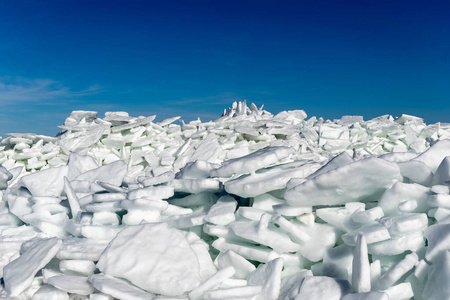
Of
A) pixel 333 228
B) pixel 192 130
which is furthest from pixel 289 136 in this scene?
pixel 333 228

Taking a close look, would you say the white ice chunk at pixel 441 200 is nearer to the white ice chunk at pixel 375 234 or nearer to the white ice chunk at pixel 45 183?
the white ice chunk at pixel 375 234

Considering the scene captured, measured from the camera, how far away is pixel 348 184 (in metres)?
1.98

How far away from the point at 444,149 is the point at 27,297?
2273 millimetres

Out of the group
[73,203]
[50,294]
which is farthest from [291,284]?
[73,203]

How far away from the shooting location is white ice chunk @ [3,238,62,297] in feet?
6.48

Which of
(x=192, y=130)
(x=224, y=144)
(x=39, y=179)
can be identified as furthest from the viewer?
(x=192, y=130)

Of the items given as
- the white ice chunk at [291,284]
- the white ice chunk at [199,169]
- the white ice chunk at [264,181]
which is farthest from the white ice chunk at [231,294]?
the white ice chunk at [199,169]

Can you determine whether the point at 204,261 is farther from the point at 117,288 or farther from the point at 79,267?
the point at 79,267

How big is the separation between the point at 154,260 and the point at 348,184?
37.0 inches

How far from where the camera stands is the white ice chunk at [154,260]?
5.93 feet

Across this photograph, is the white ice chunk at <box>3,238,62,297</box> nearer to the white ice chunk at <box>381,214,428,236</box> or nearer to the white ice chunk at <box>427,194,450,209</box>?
the white ice chunk at <box>381,214,428,236</box>

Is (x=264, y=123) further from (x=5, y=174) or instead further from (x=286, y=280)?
(x=286, y=280)

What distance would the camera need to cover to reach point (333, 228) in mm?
2047

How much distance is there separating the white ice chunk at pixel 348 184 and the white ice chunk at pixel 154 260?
568 mm
